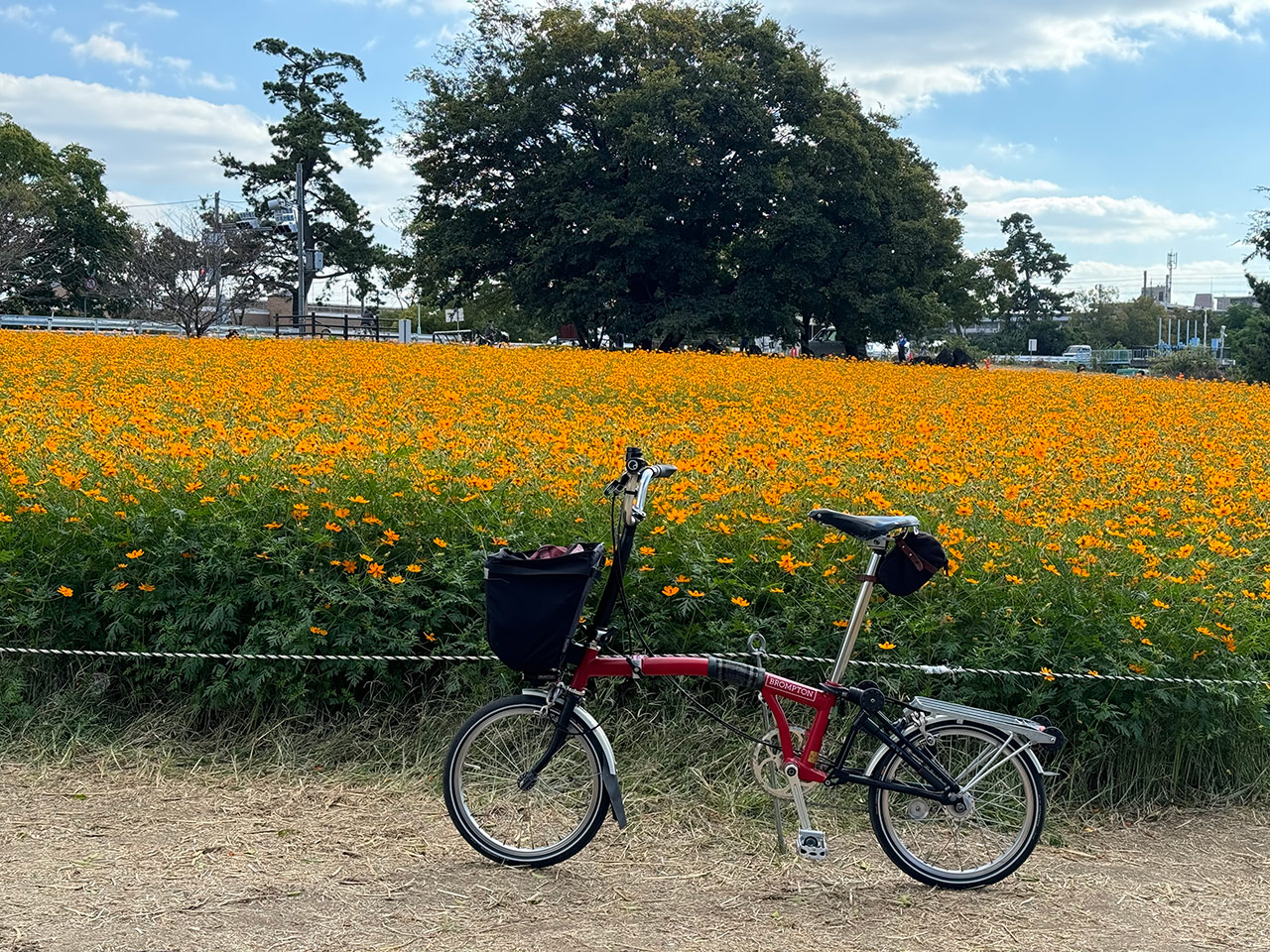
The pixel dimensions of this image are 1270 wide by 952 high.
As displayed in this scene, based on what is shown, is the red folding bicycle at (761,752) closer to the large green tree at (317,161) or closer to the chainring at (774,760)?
the chainring at (774,760)

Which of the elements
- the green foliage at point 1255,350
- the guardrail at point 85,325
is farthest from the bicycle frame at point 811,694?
the guardrail at point 85,325

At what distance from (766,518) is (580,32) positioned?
32.1m

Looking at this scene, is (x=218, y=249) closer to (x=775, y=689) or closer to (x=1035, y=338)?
(x=775, y=689)

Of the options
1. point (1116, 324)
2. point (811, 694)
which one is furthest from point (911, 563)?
point (1116, 324)

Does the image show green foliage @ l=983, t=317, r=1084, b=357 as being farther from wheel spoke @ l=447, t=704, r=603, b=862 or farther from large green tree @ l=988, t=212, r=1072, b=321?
wheel spoke @ l=447, t=704, r=603, b=862

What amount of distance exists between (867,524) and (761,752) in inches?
32.7

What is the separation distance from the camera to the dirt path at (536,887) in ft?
11.0

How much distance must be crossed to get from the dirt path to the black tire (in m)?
0.09

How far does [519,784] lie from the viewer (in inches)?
145

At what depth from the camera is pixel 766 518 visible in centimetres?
482

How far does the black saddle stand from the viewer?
345 centimetres

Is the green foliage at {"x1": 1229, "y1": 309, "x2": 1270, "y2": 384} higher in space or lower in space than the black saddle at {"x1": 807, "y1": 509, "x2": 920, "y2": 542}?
higher

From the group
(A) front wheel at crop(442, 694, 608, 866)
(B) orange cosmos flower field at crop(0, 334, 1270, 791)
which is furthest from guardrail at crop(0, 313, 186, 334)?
(A) front wheel at crop(442, 694, 608, 866)

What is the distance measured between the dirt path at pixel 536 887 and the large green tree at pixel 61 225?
53.1 meters
